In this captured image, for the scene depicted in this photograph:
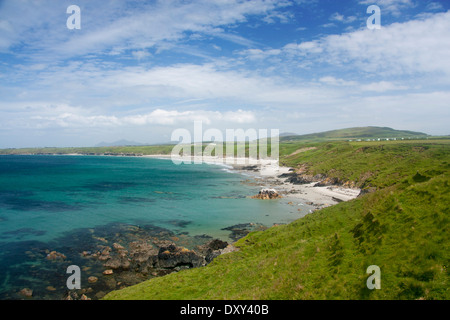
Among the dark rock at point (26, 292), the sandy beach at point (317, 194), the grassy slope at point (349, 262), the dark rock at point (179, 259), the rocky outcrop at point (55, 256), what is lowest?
the dark rock at point (26, 292)

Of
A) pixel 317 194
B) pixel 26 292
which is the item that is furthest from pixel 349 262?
pixel 317 194

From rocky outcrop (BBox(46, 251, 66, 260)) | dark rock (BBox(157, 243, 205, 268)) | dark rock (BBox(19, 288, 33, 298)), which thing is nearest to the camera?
dark rock (BBox(19, 288, 33, 298))

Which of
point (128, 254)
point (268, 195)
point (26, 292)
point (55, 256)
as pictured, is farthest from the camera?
point (268, 195)

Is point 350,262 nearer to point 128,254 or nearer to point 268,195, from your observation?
point 128,254

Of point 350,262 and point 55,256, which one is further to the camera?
point 55,256

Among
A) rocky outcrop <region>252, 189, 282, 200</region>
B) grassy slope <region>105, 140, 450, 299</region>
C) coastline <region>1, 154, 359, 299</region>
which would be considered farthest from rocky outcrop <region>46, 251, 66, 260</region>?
rocky outcrop <region>252, 189, 282, 200</region>

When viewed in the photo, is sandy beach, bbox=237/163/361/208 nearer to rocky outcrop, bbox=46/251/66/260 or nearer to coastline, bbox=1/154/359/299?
coastline, bbox=1/154/359/299

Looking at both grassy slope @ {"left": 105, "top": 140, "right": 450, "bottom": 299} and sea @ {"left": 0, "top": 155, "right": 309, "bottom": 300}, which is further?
sea @ {"left": 0, "top": 155, "right": 309, "bottom": 300}

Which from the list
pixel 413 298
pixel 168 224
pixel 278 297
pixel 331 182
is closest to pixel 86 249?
pixel 168 224

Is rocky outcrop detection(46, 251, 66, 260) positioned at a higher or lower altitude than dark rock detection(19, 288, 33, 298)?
higher

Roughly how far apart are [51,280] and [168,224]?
80.8 ft
